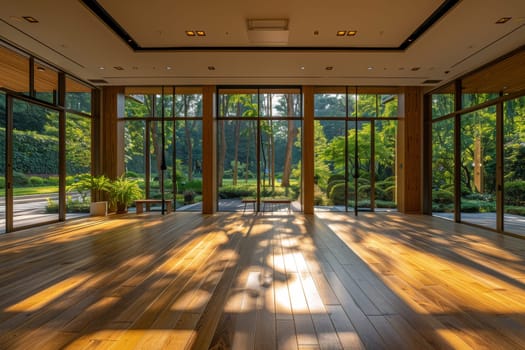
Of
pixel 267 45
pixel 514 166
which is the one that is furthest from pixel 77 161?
pixel 514 166

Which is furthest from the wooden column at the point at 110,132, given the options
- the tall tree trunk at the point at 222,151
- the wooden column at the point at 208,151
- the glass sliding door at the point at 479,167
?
the glass sliding door at the point at 479,167

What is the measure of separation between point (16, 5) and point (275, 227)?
229 inches

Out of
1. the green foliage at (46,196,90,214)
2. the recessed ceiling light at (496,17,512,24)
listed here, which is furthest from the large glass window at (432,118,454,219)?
the green foliage at (46,196,90,214)

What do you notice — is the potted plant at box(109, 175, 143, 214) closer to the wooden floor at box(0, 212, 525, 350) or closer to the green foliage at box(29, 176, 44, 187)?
the green foliage at box(29, 176, 44, 187)

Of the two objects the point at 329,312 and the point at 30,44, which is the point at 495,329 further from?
the point at 30,44

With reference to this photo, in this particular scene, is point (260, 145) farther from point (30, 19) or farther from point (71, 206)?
point (30, 19)

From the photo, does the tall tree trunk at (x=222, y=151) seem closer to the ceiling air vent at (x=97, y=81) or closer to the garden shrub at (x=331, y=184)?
the garden shrub at (x=331, y=184)

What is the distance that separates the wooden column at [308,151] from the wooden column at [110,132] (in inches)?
221

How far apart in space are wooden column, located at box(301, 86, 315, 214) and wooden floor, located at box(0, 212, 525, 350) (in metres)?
3.25

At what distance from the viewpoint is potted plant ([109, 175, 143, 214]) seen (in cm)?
898

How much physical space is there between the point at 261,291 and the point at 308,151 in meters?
6.53

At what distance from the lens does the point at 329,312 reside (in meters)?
2.55

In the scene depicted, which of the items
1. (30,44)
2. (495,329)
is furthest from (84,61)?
(495,329)

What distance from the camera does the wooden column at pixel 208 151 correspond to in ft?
30.2
